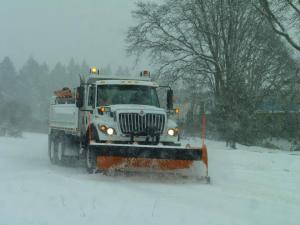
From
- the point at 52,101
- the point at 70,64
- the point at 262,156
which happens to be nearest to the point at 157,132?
the point at 262,156

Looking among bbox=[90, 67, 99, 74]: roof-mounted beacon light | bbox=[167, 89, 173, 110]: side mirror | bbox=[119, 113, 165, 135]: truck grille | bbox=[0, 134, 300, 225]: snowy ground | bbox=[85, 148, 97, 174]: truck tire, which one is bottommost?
bbox=[0, 134, 300, 225]: snowy ground

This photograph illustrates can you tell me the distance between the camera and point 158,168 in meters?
12.3

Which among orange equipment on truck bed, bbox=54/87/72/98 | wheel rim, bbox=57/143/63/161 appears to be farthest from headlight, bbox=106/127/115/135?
orange equipment on truck bed, bbox=54/87/72/98

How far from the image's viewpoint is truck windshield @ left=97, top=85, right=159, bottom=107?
13992 mm

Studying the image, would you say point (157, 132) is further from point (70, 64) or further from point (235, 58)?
point (70, 64)

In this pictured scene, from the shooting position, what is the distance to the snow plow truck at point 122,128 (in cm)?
1197

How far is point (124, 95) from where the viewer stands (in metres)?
14.1

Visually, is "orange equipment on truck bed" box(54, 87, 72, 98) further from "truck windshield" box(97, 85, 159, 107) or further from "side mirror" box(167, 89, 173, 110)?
"side mirror" box(167, 89, 173, 110)

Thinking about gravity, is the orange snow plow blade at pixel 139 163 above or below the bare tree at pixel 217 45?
below

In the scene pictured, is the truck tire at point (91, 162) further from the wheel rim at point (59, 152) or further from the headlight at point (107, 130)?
the wheel rim at point (59, 152)

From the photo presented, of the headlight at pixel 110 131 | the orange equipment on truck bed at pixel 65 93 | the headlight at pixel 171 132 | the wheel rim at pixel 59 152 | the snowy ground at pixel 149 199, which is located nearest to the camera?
the snowy ground at pixel 149 199

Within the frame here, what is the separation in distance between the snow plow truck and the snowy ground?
1.55 feet

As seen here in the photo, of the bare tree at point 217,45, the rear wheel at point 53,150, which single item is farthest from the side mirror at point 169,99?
the bare tree at point 217,45

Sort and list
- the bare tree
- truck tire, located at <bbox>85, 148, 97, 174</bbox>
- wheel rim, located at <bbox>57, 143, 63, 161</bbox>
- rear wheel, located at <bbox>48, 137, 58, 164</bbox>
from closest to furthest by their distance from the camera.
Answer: truck tire, located at <bbox>85, 148, 97, 174</bbox> < wheel rim, located at <bbox>57, 143, 63, 161</bbox> < rear wheel, located at <bbox>48, 137, 58, 164</bbox> < the bare tree
